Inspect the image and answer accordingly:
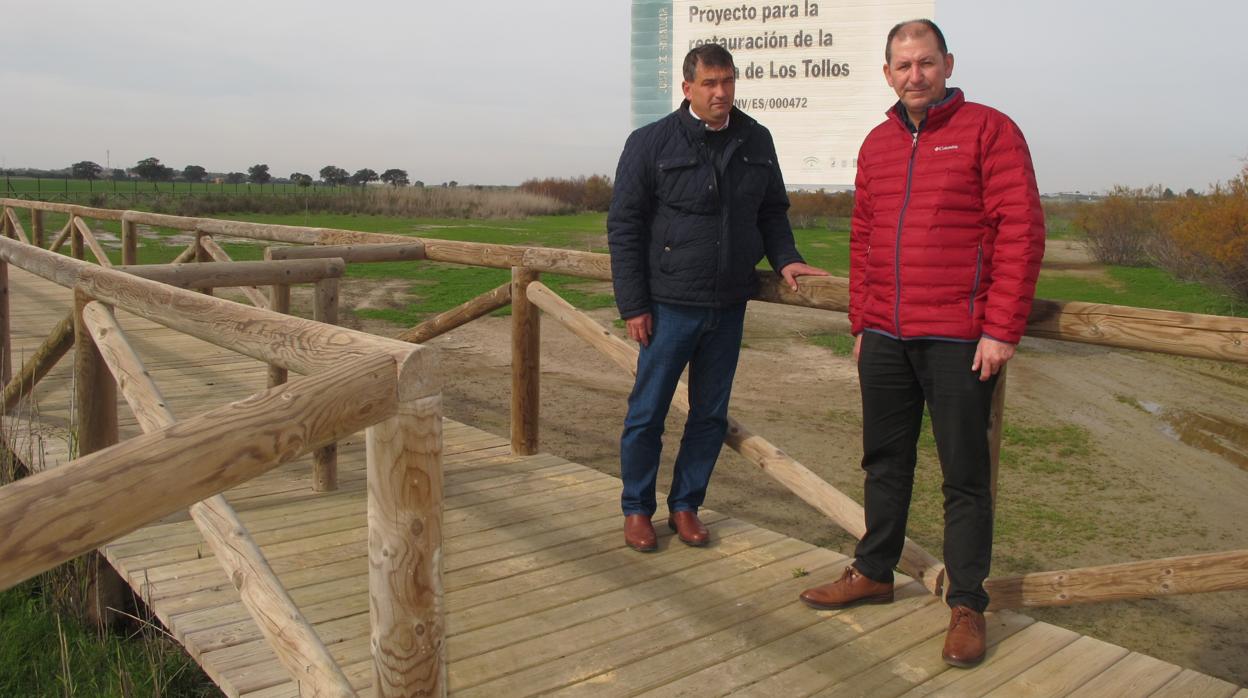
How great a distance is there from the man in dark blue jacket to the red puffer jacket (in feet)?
1.66

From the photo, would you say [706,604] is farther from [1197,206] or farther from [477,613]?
[1197,206]

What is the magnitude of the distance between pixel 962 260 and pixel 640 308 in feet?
3.64

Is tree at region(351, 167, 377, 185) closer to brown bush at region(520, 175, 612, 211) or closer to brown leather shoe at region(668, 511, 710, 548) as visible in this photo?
brown bush at region(520, 175, 612, 211)

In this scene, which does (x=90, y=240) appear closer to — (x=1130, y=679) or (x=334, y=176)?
(x=1130, y=679)

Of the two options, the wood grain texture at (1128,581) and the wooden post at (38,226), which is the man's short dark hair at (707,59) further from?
the wooden post at (38,226)

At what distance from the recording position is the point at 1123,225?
2127 cm

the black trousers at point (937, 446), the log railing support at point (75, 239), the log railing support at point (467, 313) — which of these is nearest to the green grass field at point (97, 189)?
the log railing support at point (75, 239)

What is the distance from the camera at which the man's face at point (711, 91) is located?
10.4 ft

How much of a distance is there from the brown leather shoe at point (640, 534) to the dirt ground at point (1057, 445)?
98.7 inches

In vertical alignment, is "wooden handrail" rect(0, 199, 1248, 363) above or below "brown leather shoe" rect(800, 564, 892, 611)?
above

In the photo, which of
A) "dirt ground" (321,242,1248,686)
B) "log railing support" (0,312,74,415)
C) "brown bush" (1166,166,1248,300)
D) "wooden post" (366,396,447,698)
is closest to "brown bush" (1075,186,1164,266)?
"brown bush" (1166,166,1248,300)

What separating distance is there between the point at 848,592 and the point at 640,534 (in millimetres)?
804

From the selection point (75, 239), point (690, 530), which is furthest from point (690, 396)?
point (75, 239)

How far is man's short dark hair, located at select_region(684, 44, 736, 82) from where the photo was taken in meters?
3.16
